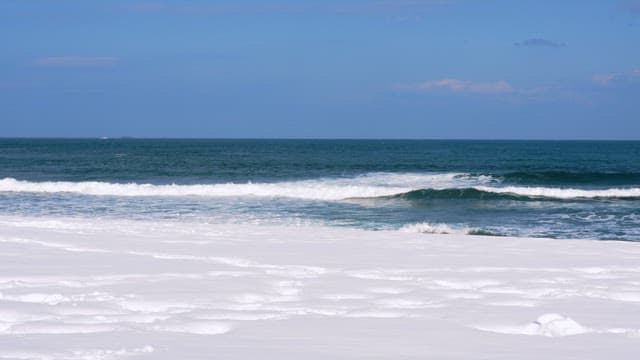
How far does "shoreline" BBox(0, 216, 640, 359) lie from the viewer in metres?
4.66

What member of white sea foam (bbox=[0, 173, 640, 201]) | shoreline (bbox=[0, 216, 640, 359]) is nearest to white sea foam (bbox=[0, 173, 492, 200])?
white sea foam (bbox=[0, 173, 640, 201])

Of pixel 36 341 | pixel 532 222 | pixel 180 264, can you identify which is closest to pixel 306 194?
pixel 532 222

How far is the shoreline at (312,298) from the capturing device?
466 cm

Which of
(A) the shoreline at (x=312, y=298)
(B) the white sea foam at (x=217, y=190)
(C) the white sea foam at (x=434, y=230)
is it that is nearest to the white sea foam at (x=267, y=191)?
(B) the white sea foam at (x=217, y=190)

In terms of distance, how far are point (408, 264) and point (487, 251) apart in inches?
77.8

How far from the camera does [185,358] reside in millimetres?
4297

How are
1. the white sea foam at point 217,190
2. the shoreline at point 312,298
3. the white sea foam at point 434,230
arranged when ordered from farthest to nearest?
1. the white sea foam at point 217,190
2. the white sea foam at point 434,230
3. the shoreline at point 312,298

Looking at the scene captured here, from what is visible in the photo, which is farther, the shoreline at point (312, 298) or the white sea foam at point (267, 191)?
the white sea foam at point (267, 191)

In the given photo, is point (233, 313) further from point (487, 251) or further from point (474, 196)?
point (474, 196)

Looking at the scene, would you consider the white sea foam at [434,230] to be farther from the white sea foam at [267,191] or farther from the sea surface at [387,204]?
the white sea foam at [267,191]

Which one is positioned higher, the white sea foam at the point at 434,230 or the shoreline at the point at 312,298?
the shoreline at the point at 312,298

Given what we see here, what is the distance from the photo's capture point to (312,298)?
6.24m

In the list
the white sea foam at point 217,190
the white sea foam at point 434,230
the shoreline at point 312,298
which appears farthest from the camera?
the white sea foam at point 217,190

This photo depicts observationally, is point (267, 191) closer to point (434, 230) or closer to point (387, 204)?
point (387, 204)
